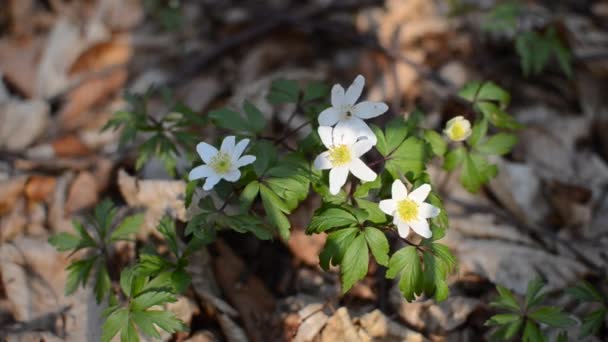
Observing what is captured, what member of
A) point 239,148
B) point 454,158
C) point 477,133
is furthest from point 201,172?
point 477,133

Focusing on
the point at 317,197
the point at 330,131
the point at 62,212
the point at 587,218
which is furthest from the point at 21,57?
the point at 587,218

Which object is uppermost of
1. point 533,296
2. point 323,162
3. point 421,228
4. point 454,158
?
point 323,162

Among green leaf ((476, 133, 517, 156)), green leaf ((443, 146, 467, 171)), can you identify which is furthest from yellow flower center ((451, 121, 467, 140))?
green leaf ((476, 133, 517, 156))

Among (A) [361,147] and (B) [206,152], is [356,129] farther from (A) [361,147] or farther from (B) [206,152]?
(B) [206,152]

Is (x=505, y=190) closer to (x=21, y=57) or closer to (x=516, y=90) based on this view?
(x=516, y=90)

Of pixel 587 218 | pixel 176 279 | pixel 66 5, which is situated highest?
pixel 66 5
